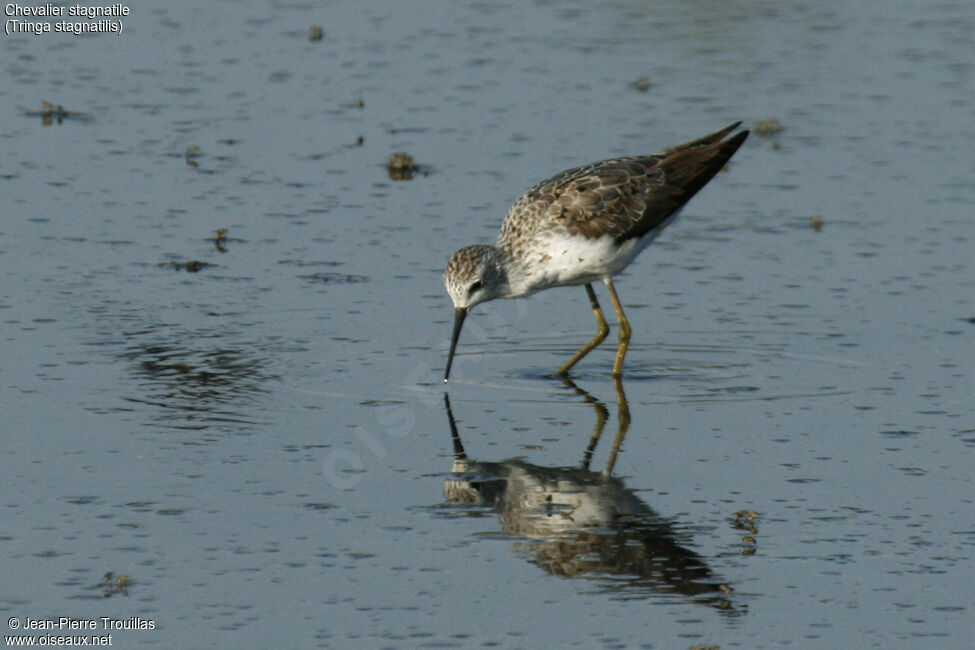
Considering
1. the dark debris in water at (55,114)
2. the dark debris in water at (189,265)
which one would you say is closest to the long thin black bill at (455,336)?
the dark debris in water at (189,265)

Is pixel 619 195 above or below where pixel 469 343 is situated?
above

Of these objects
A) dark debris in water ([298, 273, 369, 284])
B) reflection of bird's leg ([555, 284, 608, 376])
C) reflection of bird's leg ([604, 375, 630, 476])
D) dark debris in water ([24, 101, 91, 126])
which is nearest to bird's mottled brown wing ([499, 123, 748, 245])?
reflection of bird's leg ([555, 284, 608, 376])

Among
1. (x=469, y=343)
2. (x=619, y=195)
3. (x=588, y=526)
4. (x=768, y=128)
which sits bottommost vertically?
(x=469, y=343)

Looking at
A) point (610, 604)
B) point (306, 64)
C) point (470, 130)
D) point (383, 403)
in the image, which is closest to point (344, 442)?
point (383, 403)

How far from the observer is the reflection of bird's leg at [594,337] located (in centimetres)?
1131

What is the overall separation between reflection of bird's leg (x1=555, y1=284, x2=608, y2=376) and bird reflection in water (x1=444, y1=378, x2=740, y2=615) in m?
1.58

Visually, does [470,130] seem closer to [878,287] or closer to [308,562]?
[878,287]

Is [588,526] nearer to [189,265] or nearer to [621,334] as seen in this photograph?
[621,334]

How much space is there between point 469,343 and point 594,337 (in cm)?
88

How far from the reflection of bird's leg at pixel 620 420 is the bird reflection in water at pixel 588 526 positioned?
0.02 metres

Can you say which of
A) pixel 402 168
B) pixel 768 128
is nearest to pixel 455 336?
pixel 402 168

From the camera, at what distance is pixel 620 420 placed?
10242 mm

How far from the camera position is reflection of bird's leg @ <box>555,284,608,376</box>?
11312mm
